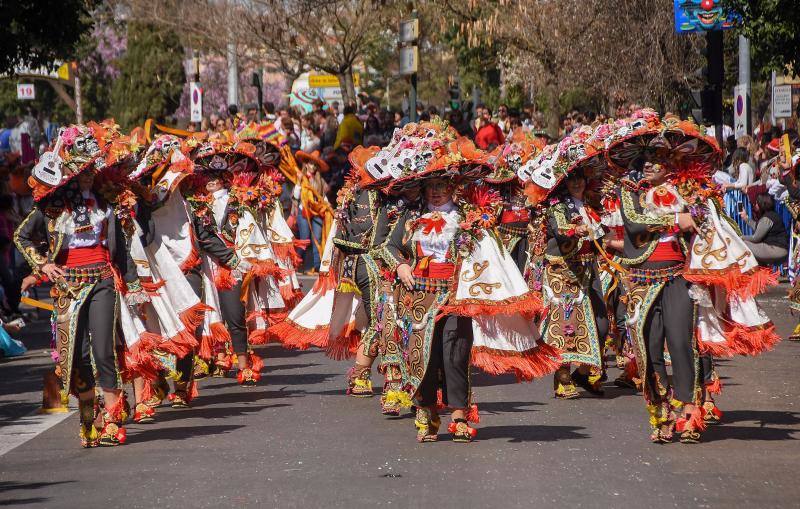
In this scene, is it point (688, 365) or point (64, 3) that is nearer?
point (688, 365)

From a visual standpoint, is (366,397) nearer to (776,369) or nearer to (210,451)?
(210,451)

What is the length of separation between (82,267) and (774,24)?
10.9 m

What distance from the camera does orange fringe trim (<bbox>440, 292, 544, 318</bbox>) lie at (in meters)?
10.3

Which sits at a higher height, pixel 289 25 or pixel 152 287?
pixel 289 25

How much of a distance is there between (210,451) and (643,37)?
22.5 metres

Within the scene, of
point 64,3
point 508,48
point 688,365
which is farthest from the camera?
point 508,48

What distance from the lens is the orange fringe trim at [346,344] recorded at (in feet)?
44.6

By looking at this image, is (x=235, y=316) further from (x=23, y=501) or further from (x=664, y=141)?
(x=23, y=501)

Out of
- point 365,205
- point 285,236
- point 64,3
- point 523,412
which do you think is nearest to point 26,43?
point 64,3

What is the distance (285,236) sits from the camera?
15.8 meters

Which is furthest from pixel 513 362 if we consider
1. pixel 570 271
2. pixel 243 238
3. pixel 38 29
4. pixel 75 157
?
pixel 38 29

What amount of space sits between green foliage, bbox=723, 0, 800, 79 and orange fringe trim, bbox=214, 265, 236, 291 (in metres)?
7.62

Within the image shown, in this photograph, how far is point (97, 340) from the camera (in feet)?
35.0

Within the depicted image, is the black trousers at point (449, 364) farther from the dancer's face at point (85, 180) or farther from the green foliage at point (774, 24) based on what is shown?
the green foliage at point (774, 24)
